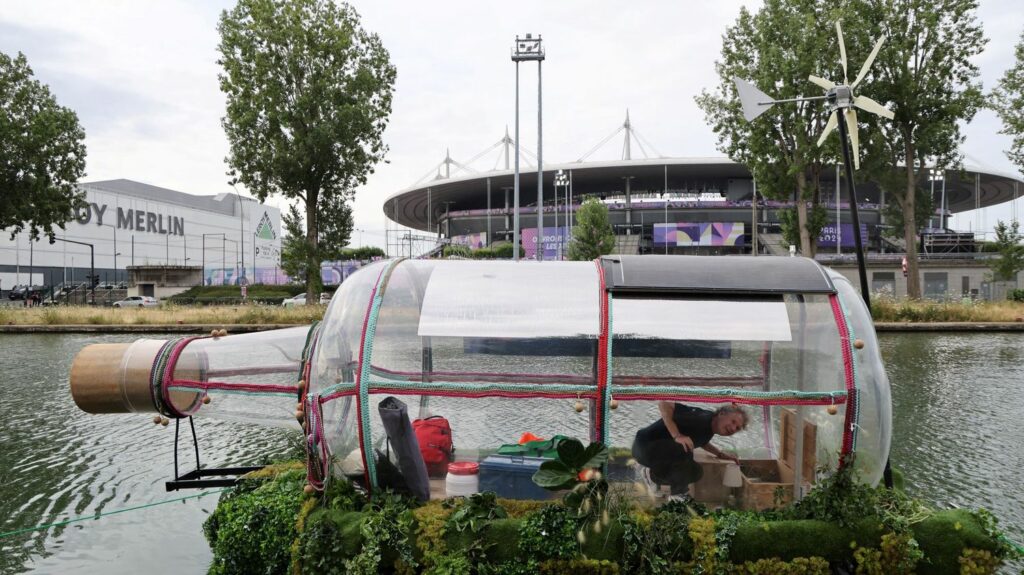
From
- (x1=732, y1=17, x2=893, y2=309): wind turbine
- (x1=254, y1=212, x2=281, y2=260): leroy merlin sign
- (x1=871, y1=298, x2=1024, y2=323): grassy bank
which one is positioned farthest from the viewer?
(x1=254, y1=212, x2=281, y2=260): leroy merlin sign

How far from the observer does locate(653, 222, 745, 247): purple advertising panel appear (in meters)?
71.3

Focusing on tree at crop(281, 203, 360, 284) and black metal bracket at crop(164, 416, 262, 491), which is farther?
tree at crop(281, 203, 360, 284)

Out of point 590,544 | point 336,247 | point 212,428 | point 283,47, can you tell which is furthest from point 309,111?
point 590,544

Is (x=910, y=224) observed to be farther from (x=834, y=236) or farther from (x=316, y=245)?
(x=834, y=236)

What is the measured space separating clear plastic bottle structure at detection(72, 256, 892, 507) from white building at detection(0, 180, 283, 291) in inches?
2420

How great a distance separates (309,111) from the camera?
34062 mm

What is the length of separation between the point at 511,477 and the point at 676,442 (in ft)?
4.62

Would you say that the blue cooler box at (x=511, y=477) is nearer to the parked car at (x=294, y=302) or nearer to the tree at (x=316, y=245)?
the tree at (x=316, y=245)

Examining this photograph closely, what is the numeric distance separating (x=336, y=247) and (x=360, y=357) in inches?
1253

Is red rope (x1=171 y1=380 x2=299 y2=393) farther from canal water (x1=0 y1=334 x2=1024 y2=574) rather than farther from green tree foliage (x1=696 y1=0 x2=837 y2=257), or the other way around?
green tree foliage (x1=696 y1=0 x2=837 y2=257)

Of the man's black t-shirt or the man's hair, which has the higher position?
the man's hair

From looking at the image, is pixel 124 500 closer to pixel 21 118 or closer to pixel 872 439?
pixel 872 439

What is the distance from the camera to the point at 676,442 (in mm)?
5852

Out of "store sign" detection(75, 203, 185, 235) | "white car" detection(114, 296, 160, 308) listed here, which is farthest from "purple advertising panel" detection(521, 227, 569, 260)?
"store sign" detection(75, 203, 185, 235)
